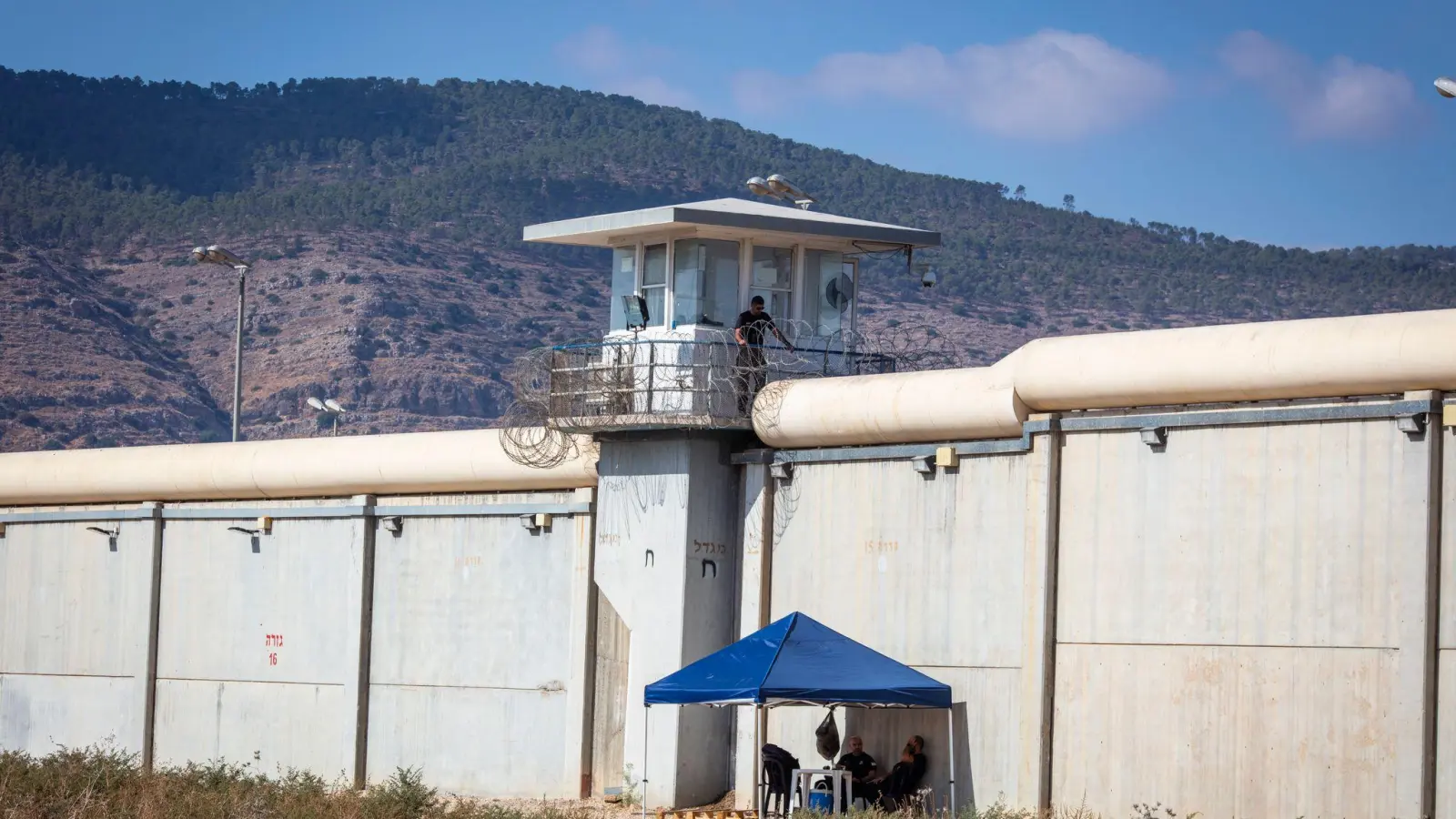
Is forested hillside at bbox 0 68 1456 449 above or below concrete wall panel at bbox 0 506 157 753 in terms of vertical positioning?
above

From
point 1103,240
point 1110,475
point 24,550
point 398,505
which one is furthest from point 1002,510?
point 1103,240

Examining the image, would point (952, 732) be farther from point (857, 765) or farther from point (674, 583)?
point (674, 583)

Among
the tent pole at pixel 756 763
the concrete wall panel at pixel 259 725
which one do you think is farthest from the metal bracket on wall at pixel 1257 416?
the concrete wall panel at pixel 259 725

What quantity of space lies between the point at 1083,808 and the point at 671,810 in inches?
216

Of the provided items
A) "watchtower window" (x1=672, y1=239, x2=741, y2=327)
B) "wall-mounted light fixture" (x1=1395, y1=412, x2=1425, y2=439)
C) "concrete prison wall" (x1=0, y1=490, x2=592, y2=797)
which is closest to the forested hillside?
"concrete prison wall" (x1=0, y1=490, x2=592, y2=797)

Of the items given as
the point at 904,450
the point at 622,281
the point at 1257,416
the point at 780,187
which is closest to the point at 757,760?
the point at 904,450

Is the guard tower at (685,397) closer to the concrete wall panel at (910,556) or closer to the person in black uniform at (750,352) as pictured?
the person in black uniform at (750,352)

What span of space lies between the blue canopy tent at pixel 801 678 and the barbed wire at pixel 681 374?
10.9 ft

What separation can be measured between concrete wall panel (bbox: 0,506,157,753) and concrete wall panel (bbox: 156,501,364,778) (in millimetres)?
596

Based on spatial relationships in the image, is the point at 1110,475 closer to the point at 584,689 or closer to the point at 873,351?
the point at 873,351

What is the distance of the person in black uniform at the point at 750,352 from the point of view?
78.2 feet

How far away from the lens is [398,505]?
28.4 metres

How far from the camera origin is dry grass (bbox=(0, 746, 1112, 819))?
21391 mm

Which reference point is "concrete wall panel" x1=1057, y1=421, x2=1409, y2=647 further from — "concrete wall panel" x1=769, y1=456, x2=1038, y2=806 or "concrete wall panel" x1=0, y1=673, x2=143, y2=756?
"concrete wall panel" x1=0, y1=673, x2=143, y2=756
